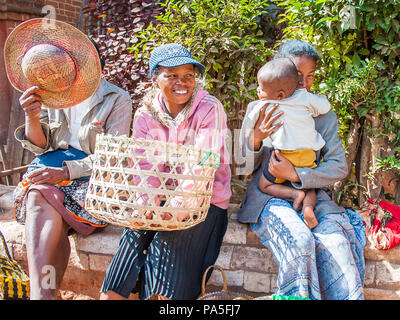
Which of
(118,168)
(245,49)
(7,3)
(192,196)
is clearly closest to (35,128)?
(118,168)

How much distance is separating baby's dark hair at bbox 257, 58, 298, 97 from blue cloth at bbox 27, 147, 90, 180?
140cm

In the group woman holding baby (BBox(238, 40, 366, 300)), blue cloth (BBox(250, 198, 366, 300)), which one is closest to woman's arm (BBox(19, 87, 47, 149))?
woman holding baby (BBox(238, 40, 366, 300))

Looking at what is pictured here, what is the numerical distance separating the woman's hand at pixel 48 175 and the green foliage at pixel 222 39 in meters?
1.68

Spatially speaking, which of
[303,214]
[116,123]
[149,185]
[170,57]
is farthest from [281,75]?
[116,123]

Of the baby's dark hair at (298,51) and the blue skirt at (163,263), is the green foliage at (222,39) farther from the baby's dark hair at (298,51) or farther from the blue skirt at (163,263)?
the blue skirt at (163,263)

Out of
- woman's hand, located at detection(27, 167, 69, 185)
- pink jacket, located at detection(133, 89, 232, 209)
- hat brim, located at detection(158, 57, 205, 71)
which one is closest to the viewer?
hat brim, located at detection(158, 57, 205, 71)

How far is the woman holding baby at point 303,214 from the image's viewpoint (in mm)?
2125

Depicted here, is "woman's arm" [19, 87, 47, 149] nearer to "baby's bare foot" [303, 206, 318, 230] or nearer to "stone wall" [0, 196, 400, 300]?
"stone wall" [0, 196, 400, 300]

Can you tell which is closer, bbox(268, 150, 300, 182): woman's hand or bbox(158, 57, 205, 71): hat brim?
bbox(158, 57, 205, 71): hat brim

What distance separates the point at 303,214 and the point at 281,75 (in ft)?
2.84

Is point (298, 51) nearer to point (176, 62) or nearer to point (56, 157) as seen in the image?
point (176, 62)

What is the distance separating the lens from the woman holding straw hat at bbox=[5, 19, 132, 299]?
241 cm

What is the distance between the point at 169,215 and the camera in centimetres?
204

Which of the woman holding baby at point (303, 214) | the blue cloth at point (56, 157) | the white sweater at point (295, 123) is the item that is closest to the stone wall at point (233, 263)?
the woman holding baby at point (303, 214)
